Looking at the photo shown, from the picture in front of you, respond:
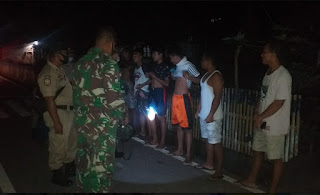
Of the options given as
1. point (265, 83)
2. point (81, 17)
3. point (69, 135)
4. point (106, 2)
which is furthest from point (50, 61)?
point (81, 17)

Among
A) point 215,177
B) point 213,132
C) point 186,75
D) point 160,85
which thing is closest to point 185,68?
point 186,75

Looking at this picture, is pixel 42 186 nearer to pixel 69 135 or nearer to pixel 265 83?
pixel 69 135

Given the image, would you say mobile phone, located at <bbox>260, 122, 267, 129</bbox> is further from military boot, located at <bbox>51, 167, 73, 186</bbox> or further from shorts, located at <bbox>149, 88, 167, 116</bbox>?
military boot, located at <bbox>51, 167, 73, 186</bbox>

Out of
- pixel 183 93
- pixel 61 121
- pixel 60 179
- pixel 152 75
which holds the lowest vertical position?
pixel 60 179

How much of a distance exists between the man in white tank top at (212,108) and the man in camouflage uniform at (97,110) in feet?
5.84

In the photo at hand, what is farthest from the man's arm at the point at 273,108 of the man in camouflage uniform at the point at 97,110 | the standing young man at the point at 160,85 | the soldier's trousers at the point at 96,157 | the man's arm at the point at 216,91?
the standing young man at the point at 160,85

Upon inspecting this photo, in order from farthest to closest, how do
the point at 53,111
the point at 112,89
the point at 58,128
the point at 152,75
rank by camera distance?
the point at 152,75, the point at 58,128, the point at 53,111, the point at 112,89

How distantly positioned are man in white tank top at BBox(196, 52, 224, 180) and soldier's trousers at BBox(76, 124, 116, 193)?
1850mm

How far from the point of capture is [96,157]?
11.7ft

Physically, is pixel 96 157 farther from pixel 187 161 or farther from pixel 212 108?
pixel 187 161

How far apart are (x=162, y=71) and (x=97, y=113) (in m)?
2.94

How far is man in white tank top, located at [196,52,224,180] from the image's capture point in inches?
192

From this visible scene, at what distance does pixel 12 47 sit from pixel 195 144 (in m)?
31.8

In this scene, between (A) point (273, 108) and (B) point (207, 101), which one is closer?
(A) point (273, 108)
